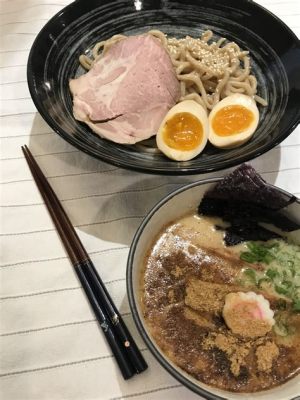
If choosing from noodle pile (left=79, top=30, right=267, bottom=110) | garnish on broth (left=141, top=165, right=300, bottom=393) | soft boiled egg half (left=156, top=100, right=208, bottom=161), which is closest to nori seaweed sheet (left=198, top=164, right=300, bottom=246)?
Answer: garnish on broth (left=141, top=165, right=300, bottom=393)

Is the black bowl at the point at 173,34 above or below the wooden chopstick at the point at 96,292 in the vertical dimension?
above

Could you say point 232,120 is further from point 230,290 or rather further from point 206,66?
point 230,290

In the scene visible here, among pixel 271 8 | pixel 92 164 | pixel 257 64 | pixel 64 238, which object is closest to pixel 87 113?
pixel 92 164

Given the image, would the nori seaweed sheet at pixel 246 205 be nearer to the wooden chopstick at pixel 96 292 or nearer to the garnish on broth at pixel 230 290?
the garnish on broth at pixel 230 290

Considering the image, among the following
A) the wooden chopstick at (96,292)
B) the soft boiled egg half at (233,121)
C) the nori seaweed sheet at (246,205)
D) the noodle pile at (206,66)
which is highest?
the noodle pile at (206,66)

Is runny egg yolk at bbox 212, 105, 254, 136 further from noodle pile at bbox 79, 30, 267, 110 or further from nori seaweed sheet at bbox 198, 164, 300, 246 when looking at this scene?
nori seaweed sheet at bbox 198, 164, 300, 246

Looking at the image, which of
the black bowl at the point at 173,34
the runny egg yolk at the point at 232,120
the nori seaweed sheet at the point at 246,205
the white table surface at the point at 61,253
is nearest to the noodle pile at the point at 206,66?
the black bowl at the point at 173,34

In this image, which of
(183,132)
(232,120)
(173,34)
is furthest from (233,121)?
(173,34)

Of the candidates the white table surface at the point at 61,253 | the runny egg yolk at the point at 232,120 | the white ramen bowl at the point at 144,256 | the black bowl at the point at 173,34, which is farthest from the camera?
the runny egg yolk at the point at 232,120
